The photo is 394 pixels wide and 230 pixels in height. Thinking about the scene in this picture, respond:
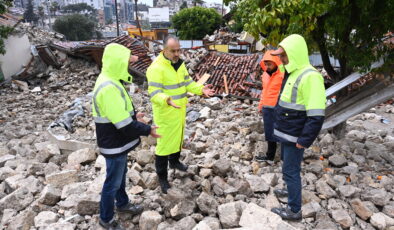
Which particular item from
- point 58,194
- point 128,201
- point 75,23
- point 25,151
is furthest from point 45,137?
point 75,23

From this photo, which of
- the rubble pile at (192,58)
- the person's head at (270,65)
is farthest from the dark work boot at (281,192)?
the rubble pile at (192,58)

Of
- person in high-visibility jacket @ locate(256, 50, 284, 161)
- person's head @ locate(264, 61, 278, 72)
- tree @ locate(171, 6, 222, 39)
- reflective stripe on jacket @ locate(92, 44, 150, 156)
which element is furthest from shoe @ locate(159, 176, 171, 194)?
tree @ locate(171, 6, 222, 39)

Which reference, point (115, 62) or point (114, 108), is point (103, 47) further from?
point (114, 108)

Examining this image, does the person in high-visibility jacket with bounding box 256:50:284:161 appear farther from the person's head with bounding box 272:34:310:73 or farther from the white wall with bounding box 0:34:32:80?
the white wall with bounding box 0:34:32:80

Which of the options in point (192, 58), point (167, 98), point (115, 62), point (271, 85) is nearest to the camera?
point (115, 62)

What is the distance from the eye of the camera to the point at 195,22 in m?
34.5

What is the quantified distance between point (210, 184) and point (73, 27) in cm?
4205

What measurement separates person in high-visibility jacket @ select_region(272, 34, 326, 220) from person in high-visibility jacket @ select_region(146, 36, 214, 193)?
1.18 m

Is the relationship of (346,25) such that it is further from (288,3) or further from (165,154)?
(165,154)

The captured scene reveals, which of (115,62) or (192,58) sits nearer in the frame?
(115,62)

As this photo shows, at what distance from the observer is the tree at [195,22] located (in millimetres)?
34469

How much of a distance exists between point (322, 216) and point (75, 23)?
141 ft

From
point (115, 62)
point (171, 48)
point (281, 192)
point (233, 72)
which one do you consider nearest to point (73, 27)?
point (233, 72)

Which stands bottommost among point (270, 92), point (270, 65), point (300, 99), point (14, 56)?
point (14, 56)
